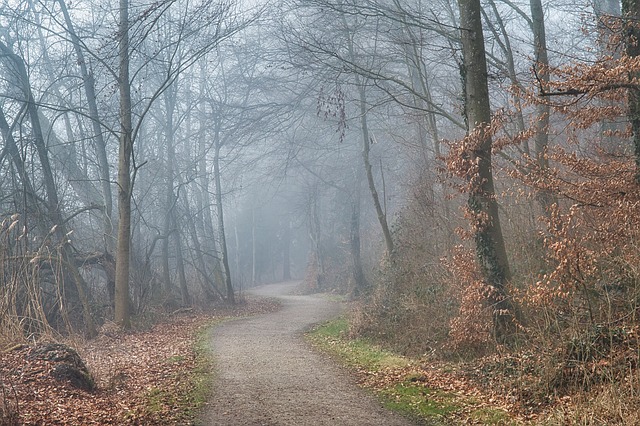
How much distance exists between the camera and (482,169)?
33.8 feet

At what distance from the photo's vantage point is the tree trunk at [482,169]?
10.2 m

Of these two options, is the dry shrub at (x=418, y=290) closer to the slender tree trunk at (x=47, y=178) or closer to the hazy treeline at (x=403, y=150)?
the hazy treeline at (x=403, y=150)

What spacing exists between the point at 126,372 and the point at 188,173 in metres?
20.4

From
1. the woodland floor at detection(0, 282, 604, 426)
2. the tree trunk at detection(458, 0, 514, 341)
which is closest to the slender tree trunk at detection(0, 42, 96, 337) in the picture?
the woodland floor at detection(0, 282, 604, 426)

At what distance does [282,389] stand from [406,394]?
1.78 meters

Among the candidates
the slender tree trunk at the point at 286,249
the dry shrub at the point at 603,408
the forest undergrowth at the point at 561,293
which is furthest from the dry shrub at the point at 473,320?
the slender tree trunk at the point at 286,249

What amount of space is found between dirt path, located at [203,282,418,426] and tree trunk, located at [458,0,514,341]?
2.81m

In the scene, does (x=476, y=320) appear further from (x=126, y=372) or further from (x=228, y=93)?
(x=228, y=93)

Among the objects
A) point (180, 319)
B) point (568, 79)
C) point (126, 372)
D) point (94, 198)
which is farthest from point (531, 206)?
point (94, 198)

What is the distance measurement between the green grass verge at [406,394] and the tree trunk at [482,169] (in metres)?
1.91

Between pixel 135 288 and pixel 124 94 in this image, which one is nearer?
pixel 124 94

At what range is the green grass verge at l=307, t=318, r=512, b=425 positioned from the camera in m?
7.40

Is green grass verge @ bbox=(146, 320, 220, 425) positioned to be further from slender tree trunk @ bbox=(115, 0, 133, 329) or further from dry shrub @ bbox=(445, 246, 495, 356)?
slender tree trunk @ bbox=(115, 0, 133, 329)

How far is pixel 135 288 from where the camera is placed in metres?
20.1
